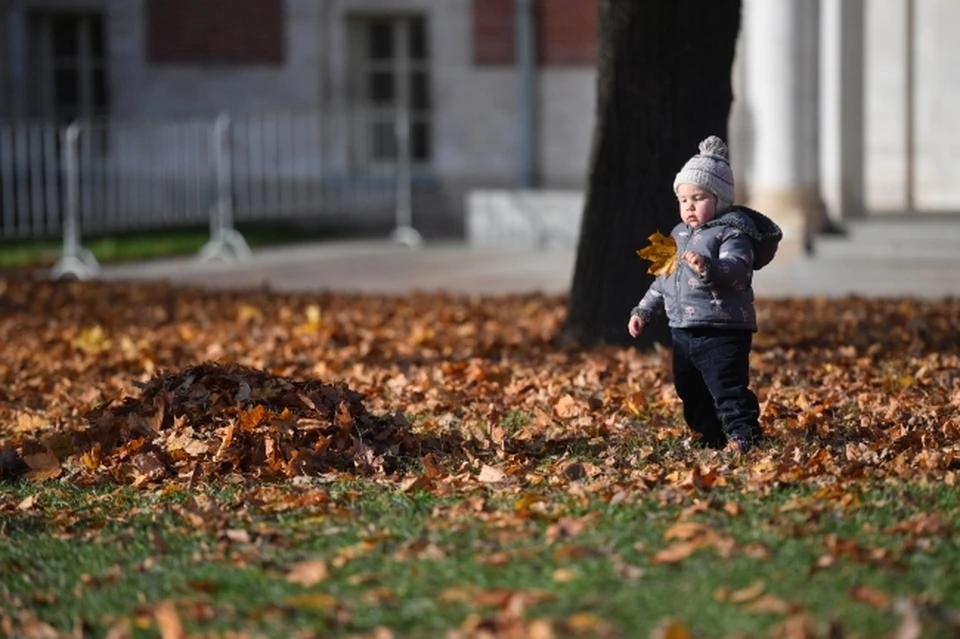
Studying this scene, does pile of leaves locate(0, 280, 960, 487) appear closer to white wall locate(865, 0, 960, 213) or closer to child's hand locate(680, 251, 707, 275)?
child's hand locate(680, 251, 707, 275)

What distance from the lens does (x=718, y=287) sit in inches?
281

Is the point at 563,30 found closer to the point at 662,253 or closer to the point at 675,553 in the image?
the point at 662,253

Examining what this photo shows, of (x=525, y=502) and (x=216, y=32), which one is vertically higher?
(x=216, y=32)

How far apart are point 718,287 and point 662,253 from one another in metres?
0.32

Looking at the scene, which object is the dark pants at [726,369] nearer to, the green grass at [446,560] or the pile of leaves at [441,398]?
the pile of leaves at [441,398]

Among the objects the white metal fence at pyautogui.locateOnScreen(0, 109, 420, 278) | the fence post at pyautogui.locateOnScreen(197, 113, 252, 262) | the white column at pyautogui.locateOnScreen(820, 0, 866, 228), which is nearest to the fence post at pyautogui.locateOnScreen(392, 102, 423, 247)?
the white metal fence at pyautogui.locateOnScreen(0, 109, 420, 278)

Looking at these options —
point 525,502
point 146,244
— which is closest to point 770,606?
point 525,502

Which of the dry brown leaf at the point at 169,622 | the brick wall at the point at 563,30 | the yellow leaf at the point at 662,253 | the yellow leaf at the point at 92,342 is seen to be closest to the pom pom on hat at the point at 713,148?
the yellow leaf at the point at 662,253

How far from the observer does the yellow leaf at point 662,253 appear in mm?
7309

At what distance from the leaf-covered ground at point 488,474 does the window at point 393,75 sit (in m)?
11.8

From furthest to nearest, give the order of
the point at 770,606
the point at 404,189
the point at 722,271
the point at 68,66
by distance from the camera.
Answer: the point at 68,66
the point at 404,189
the point at 722,271
the point at 770,606

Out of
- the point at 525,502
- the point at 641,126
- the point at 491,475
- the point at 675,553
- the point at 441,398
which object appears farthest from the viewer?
the point at 641,126

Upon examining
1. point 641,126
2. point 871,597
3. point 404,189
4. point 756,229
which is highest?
point 641,126

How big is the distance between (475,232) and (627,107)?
1080 centimetres
